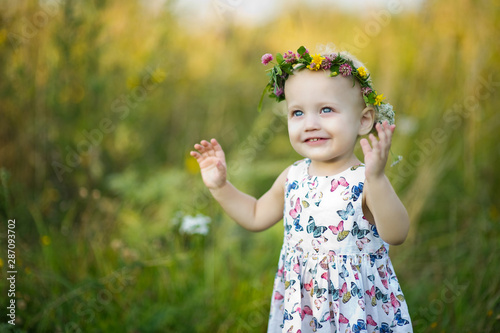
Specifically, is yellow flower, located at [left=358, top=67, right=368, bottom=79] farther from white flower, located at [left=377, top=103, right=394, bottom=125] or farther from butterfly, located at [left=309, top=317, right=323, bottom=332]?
butterfly, located at [left=309, top=317, right=323, bottom=332]

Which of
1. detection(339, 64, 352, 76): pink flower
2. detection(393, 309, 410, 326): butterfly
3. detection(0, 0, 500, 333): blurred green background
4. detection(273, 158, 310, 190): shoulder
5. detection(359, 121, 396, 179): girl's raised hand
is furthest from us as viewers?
detection(0, 0, 500, 333): blurred green background

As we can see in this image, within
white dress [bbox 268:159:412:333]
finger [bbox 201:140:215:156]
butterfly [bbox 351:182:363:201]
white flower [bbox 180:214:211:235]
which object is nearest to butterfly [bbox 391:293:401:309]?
white dress [bbox 268:159:412:333]

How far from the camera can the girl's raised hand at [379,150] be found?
1.39m

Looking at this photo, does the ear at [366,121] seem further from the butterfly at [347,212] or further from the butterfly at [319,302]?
the butterfly at [319,302]

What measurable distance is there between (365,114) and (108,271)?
5.51 ft

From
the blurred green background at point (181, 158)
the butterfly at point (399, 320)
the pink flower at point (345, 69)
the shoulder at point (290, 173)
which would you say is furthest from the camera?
the blurred green background at point (181, 158)

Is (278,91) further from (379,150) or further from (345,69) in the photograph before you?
(379,150)

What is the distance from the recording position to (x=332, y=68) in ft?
5.16

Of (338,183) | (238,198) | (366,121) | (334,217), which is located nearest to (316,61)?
(366,121)

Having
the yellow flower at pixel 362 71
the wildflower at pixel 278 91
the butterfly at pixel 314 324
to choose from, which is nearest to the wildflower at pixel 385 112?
the yellow flower at pixel 362 71

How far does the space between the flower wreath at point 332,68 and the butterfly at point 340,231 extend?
1.32 feet

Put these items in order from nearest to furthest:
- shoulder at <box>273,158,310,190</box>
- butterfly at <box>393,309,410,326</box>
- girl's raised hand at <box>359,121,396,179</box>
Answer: girl's raised hand at <box>359,121,396,179</box>
butterfly at <box>393,309,410,326</box>
shoulder at <box>273,158,310,190</box>

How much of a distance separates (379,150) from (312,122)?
11.0 inches

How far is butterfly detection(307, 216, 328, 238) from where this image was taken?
1.63 meters
